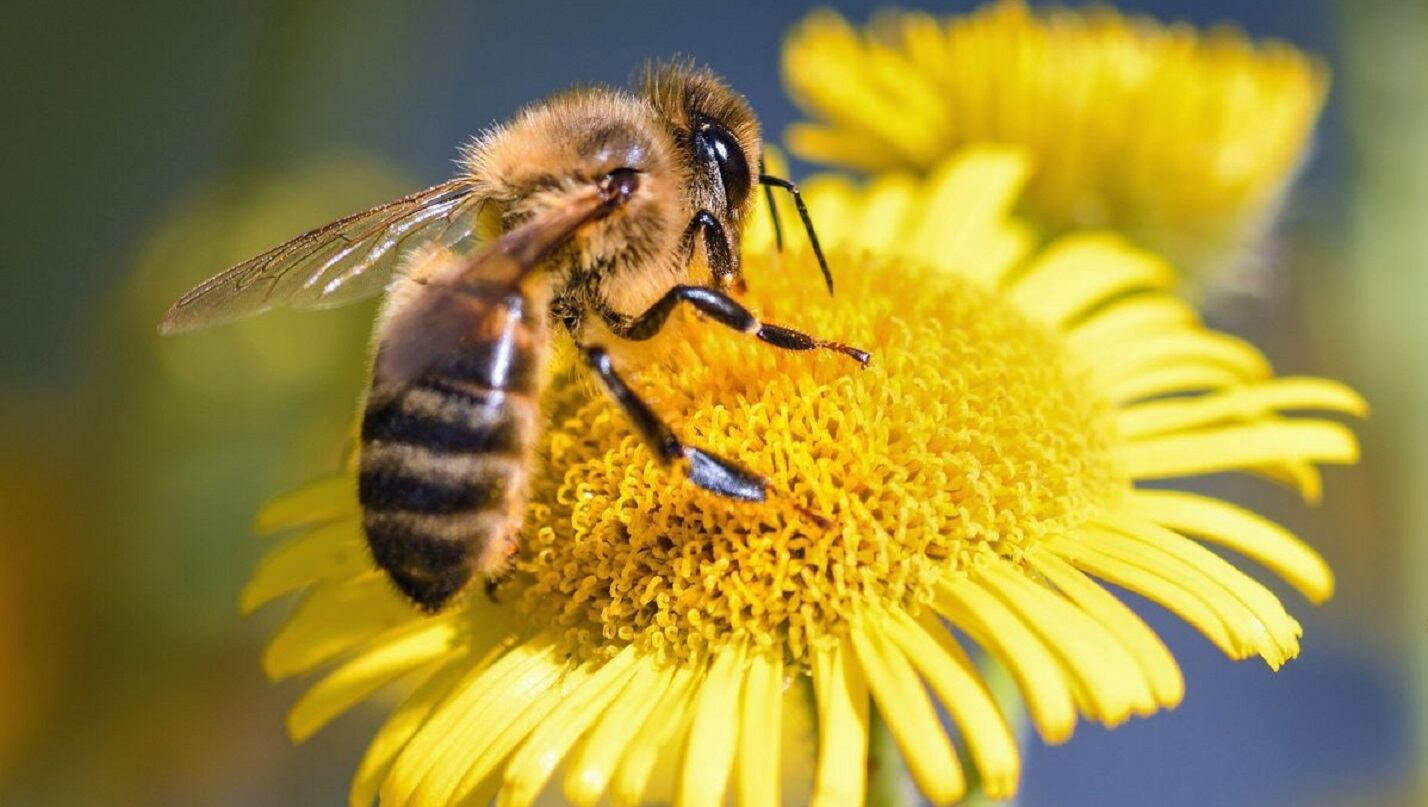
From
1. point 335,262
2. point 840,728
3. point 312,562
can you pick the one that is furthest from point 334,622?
point 840,728

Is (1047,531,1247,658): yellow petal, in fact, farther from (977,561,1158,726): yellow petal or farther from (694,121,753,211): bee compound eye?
(694,121,753,211): bee compound eye

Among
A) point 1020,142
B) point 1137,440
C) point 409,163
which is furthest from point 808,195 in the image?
point 409,163

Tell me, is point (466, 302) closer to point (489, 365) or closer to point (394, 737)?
point (489, 365)

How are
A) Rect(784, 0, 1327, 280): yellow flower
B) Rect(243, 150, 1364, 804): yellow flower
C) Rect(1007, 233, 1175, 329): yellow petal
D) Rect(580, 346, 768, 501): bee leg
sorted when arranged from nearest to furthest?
Rect(243, 150, 1364, 804): yellow flower, Rect(580, 346, 768, 501): bee leg, Rect(1007, 233, 1175, 329): yellow petal, Rect(784, 0, 1327, 280): yellow flower

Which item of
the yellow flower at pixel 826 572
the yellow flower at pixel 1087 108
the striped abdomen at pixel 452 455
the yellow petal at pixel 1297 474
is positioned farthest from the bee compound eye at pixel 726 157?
the yellow flower at pixel 1087 108

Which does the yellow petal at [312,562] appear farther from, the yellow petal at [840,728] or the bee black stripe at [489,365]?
→ the yellow petal at [840,728]

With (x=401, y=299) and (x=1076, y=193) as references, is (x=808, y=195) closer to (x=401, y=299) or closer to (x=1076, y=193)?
(x=1076, y=193)

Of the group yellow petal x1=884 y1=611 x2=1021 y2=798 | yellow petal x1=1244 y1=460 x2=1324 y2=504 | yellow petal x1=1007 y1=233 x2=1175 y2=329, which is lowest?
yellow petal x1=884 y1=611 x2=1021 y2=798

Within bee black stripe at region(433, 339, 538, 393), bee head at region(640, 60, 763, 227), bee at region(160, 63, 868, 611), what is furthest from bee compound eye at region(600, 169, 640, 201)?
bee black stripe at region(433, 339, 538, 393)
